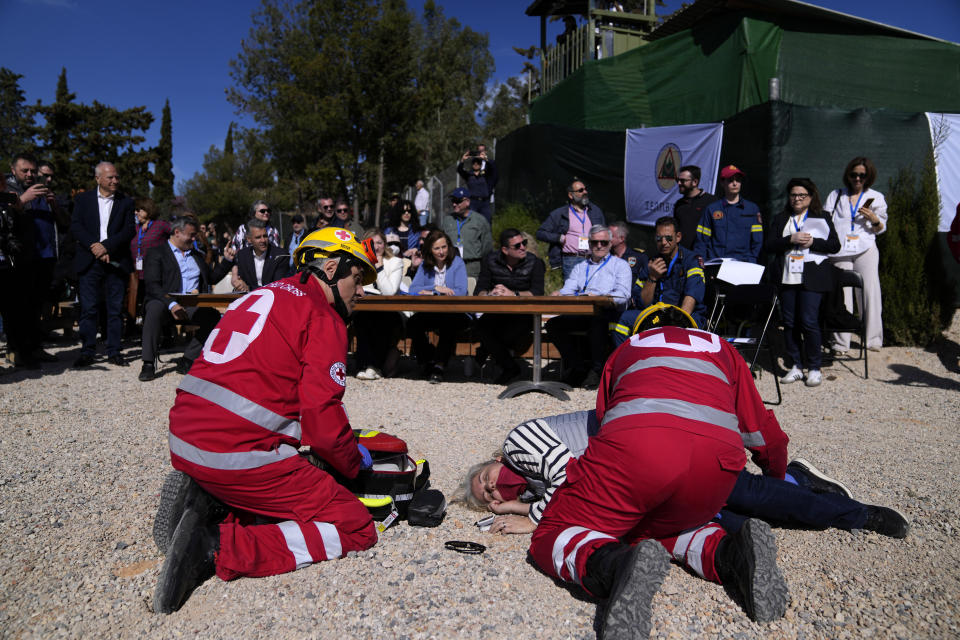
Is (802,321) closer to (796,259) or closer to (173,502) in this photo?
(796,259)

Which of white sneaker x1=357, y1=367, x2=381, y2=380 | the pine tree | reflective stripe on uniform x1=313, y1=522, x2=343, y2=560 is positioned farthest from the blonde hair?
the pine tree

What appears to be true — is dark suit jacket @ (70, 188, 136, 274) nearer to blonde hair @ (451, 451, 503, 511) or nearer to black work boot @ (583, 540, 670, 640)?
blonde hair @ (451, 451, 503, 511)

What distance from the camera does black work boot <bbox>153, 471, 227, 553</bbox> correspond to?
262cm

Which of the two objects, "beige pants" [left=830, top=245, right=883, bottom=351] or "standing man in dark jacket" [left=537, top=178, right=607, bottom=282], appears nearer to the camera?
"beige pants" [left=830, top=245, right=883, bottom=351]

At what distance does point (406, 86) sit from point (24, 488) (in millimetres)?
18561

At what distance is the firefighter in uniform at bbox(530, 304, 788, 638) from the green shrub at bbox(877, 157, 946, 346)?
19.9 feet

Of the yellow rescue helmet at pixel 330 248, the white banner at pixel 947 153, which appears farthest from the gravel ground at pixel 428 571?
the white banner at pixel 947 153

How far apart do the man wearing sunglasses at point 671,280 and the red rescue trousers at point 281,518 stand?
364 cm

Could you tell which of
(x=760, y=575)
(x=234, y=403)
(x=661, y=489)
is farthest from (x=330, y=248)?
(x=760, y=575)

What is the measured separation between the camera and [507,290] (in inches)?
255

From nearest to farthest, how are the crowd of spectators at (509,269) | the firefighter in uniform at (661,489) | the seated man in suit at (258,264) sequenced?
the firefighter in uniform at (661,489) → the crowd of spectators at (509,269) → the seated man in suit at (258,264)

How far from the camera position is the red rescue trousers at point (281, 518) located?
2609mm

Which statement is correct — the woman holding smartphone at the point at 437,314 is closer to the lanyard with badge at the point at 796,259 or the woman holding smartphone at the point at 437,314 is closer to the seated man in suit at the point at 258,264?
the seated man in suit at the point at 258,264

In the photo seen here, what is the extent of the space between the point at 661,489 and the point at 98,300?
22.8 feet
